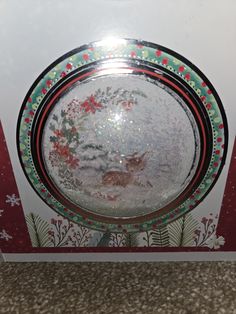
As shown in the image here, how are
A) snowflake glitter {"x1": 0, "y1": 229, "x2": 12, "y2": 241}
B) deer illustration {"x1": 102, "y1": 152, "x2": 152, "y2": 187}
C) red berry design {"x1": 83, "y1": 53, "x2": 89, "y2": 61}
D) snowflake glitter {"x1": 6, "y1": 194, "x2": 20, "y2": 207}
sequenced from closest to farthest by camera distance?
red berry design {"x1": 83, "y1": 53, "x2": 89, "y2": 61} → deer illustration {"x1": 102, "y1": 152, "x2": 152, "y2": 187} → snowflake glitter {"x1": 6, "y1": 194, "x2": 20, "y2": 207} → snowflake glitter {"x1": 0, "y1": 229, "x2": 12, "y2": 241}

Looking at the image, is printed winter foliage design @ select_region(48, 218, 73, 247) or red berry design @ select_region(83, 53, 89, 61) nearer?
red berry design @ select_region(83, 53, 89, 61)

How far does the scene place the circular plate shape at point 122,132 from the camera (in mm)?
1102

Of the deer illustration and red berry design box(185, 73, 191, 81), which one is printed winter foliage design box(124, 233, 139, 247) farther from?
red berry design box(185, 73, 191, 81)

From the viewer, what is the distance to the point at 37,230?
1.46 m

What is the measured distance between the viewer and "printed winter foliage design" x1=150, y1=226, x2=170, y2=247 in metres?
1.44

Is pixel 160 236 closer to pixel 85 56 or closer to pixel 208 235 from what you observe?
Answer: pixel 208 235

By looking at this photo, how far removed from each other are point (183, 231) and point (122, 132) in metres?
0.48

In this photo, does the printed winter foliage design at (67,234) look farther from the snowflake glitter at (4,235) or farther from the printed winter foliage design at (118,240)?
the snowflake glitter at (4,235)

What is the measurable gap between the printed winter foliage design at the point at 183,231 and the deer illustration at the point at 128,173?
23 centimetres

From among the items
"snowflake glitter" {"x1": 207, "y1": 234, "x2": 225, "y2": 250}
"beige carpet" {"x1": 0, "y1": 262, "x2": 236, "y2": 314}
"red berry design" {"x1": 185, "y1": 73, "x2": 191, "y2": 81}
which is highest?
"red berry design" {"x1": 185, "y1": 73, "x2": 191, "y2": 81}

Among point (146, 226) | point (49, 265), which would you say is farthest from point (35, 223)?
point (146, 226)

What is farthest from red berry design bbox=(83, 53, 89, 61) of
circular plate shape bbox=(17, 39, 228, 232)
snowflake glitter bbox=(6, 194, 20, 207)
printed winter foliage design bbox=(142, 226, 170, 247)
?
printed winter foliage design bbox=(142, 226, 170, 247)

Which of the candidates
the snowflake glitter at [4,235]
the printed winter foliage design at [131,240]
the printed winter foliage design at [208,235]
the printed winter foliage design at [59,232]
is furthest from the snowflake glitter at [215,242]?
the snowflake glitter at [4,235]

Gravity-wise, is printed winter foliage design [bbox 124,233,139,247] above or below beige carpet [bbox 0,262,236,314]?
above
